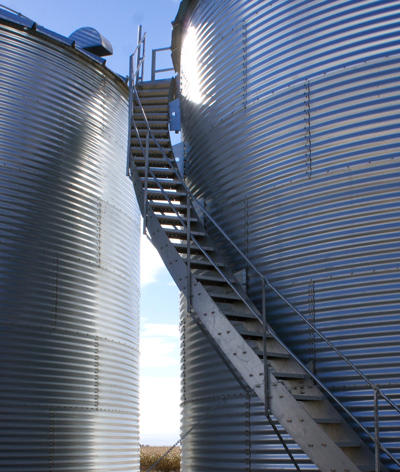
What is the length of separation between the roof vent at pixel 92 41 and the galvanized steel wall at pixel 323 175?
6305 millimetres

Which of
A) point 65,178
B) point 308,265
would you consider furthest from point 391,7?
point 65,178

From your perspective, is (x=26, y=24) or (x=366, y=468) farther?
(x=26, y=24)

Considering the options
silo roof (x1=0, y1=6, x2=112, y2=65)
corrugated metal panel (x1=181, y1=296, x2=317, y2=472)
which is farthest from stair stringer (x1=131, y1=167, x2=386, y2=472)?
silo roof (x1=0, y1=6, x2=112, y2=65)

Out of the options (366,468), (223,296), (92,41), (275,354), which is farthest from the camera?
(92,41)

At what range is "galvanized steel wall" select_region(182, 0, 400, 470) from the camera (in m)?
6.80

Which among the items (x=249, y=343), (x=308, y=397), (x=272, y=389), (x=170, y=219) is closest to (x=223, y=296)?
(x=249, y=343)

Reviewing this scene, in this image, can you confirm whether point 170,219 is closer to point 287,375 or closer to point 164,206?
point 164,206

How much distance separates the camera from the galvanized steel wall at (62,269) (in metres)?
10.3

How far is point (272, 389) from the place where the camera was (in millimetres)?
6738

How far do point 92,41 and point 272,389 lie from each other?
10.8 meters

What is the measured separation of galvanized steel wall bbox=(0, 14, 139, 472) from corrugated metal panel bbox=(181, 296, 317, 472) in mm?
2303

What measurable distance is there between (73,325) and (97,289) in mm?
1129

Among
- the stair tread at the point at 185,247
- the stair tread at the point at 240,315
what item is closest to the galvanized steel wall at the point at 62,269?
the stair tread at the point at 185,247

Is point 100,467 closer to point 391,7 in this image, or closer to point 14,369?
point 14,369
